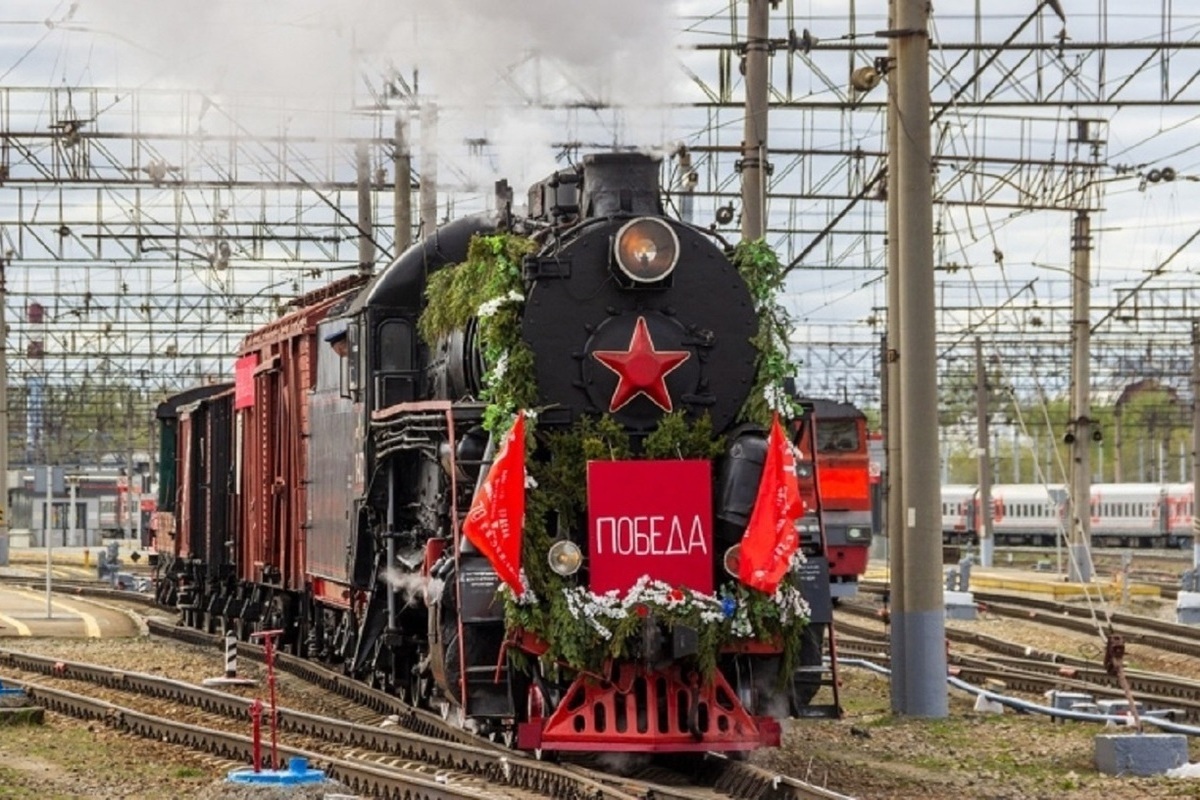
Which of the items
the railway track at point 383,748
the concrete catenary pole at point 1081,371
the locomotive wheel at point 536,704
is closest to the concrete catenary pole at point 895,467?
the railway track at point 383,748

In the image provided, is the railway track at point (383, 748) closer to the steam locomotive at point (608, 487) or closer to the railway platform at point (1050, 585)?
the steam locomotive at point (608, 487)

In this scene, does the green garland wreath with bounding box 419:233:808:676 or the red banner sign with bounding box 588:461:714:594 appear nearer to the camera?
the green garland wreath with bounding box 419:233:808:676

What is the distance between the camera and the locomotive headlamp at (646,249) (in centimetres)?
1394

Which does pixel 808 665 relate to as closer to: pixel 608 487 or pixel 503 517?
pixel 608 487

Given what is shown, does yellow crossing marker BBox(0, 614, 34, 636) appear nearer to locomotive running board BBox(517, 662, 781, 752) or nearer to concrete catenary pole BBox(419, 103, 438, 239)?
concrete catenary pole BBox(419, 103, 438, 239)

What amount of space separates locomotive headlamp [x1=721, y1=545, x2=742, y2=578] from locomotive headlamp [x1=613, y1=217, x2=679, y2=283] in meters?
1.90

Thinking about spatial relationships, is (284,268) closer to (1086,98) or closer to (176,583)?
(176,583)

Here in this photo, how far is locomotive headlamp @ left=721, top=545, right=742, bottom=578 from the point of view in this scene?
1370 centimetres

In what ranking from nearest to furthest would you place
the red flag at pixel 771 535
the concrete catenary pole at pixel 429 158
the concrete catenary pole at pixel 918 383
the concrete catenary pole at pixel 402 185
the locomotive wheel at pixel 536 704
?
the red flag at pixel 771 535
the locomotive wheel at pixel 536 704
the concrete catenary pole at pixel 918 383
the concrete catenary pole at pixel 429 158
the concrete catenary pole at pixel 402 185

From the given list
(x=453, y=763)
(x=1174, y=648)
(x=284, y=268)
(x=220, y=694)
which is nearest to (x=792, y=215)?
(x=284, y=268)

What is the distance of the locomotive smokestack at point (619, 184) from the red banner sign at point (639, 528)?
6.28 feet

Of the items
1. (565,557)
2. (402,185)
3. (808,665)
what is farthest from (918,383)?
(402,185)

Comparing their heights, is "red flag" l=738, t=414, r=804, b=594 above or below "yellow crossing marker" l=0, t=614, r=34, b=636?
above

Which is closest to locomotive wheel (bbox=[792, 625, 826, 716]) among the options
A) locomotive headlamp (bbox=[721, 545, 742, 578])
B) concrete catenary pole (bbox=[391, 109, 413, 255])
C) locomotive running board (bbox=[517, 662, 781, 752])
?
locomotive running board (bbox=[517, 662, 781, 752])
